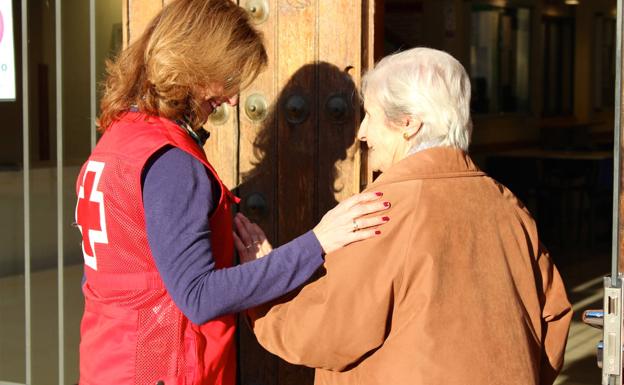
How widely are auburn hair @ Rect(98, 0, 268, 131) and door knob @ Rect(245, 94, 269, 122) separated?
2.36ft

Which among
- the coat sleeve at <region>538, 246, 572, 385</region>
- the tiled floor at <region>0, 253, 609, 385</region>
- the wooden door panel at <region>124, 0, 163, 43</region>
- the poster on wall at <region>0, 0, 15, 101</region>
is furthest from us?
the tiled floor at <region>0, 253, 609, 385</region>

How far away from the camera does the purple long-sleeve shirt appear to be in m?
2.06

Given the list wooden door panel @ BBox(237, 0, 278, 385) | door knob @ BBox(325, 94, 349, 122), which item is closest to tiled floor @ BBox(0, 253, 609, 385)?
wooden door panel @ BBox(237, 0, 278, 385)

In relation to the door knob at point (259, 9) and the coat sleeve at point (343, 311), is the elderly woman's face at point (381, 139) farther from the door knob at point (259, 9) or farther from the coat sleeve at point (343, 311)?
the door knob at point (259, 9)

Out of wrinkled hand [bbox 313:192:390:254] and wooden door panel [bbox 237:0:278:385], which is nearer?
wrinkled hand [bbox 313:192:390:254]

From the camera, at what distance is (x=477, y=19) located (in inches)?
511

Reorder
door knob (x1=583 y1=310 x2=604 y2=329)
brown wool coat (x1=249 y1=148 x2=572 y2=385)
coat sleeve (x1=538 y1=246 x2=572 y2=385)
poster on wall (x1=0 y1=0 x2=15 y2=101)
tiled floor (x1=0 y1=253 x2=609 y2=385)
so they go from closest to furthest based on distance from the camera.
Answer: brown wool coat (x1=249 y1=148 x2=572 y2=385) < coat sleeve (x1=538 y1=246 x2=572 y2=385) < door knob (x1=583 y1=310 x2=604 y2=329) < poster on wall (x1=0 y1=0 x2=15 y2=101) < tiled floor (x1=0 y1=253 x2=609 y2=385)

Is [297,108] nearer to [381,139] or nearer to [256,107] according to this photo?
[256,107]

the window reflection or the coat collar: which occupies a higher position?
the window reflection

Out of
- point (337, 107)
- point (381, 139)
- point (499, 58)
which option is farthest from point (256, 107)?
point (499, 58)

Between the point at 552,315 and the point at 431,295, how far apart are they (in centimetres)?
37

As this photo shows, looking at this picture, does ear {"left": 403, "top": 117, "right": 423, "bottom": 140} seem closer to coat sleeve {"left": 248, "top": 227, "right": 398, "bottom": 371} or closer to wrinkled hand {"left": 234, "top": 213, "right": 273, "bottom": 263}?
coat sleeve {"left": 248, "top": 227, "right": 398, "bottom": 371}

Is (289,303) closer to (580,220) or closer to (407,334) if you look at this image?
(407,334)

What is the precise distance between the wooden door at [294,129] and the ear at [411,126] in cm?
77
